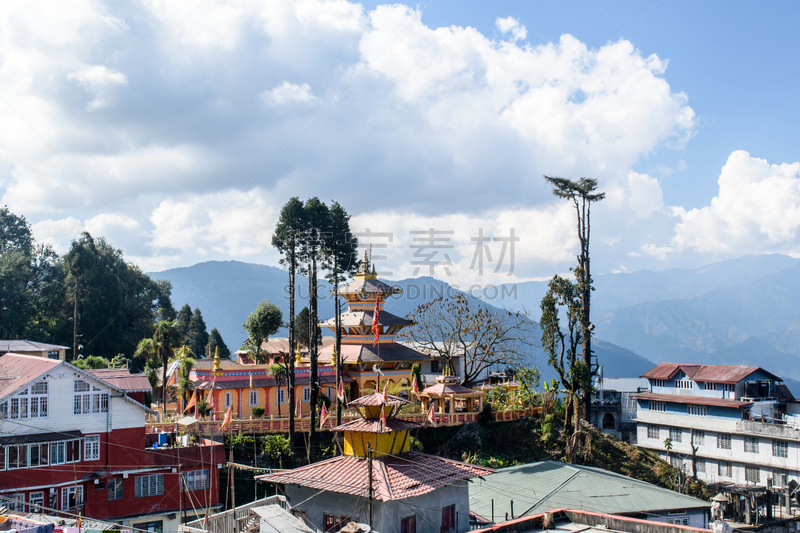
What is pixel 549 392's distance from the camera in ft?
149

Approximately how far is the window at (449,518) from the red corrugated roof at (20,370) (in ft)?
60.8

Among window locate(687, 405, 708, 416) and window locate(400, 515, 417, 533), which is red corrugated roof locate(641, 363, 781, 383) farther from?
window locate(400, 515, 417, 533)

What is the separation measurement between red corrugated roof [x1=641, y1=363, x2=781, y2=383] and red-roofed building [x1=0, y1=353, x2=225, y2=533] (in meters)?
38.3

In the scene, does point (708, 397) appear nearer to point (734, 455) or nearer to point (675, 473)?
point (734, 455)

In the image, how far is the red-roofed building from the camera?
26781 mm

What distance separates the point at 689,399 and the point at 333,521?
39324mm

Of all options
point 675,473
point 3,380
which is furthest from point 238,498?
point 675,473

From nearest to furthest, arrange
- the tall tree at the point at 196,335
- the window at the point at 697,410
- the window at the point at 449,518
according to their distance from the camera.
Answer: the window at the point at 449,518 < the window at the point at 697,410 < the tall tree at the point at 196,335

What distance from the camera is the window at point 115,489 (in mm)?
28625

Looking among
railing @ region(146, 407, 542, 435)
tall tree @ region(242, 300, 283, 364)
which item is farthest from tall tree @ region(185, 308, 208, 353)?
railing @ region(146, 407, 542, 435)

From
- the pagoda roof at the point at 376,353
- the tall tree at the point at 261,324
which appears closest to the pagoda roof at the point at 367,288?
the pagoda roof at the point at 376,353

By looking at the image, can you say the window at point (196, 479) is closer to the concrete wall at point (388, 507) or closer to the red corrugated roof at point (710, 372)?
the concrete wall at point (388, 507)

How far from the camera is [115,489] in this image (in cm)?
2873

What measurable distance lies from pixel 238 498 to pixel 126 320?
1887 inches
